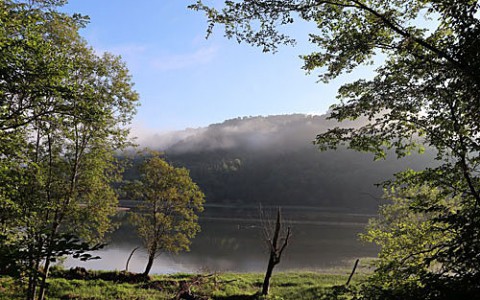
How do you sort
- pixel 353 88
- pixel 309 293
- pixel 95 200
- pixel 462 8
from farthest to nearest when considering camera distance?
pixel 309 293, pixel 95 200, pixel 353 88, pixel 462 8

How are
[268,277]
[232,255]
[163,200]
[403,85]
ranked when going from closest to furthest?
[403,85]
[268,277]
[163,200]
[232,255]

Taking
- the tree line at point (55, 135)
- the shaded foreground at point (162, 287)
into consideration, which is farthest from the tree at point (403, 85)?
the shaded foreground at point (162, 287)

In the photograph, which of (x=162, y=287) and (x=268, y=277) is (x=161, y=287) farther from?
(x=268, y=277)

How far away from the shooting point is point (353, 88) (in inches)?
320

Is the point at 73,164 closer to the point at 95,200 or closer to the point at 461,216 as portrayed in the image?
the point at 95,200

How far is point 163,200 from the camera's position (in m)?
29.2

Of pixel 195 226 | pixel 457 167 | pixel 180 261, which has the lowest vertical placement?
pixel 180 261

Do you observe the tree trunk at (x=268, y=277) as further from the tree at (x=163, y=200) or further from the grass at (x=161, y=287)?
the tree at (x=163, y=200)

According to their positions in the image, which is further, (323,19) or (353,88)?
(353,88)

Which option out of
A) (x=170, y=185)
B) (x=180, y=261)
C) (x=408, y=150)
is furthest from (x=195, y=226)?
(x=408, y=150)

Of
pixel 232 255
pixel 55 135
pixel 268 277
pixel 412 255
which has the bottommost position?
pixel 232 255

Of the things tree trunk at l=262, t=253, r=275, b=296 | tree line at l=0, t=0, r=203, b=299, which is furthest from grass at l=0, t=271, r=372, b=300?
tree line at l=0, t=0, r=203, b=299

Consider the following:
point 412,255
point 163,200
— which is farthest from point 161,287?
point 412,255

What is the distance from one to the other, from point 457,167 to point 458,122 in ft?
3.63
